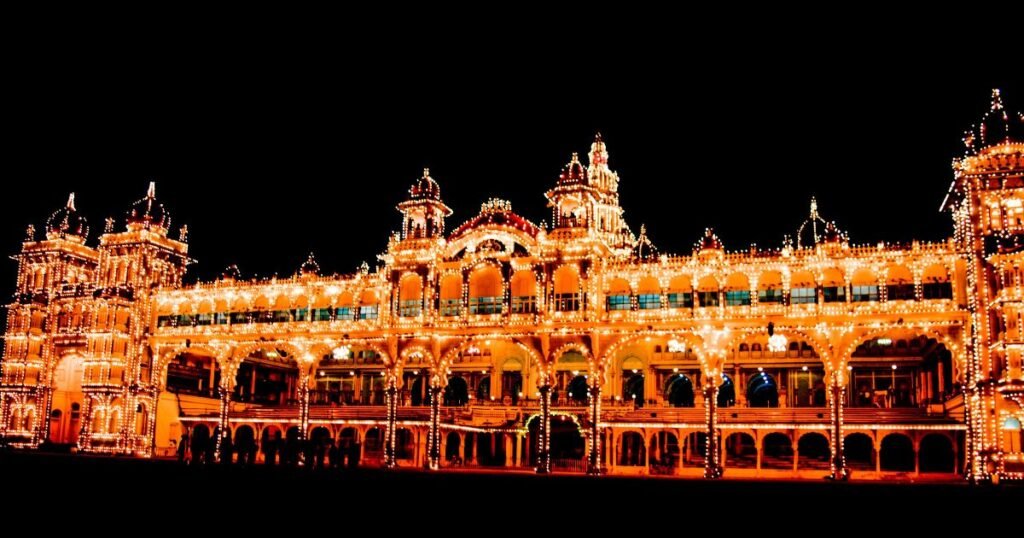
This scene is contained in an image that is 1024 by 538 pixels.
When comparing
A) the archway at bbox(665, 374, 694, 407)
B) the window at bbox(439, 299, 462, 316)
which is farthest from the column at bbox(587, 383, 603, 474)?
the archway at bbox(665, 374, 694, 407)

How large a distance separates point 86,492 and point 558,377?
3519 centimetres

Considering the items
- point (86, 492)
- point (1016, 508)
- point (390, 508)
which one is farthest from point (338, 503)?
point (1016, 508)

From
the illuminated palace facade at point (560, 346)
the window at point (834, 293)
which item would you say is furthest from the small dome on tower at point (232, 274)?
the window at point (834, 293)

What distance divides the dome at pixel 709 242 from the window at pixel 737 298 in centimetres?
218

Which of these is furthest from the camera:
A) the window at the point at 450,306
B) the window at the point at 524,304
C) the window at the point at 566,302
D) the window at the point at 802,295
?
the window at the point at 450,306

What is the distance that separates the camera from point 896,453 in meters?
47.3

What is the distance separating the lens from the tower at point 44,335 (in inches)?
2206

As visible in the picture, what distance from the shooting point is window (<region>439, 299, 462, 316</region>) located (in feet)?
156

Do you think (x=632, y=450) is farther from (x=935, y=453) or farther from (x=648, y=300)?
(x=935, y=453)

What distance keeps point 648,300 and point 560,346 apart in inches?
187

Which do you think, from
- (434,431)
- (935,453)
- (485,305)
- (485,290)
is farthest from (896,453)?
(434,431)

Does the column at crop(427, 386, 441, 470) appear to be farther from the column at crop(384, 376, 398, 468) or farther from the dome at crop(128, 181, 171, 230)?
the dome at crop(128, 181, 171, 230)

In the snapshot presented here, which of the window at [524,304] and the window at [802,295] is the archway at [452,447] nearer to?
the window at [524,304]

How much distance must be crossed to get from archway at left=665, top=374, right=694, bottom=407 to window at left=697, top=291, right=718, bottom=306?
32.3ft
